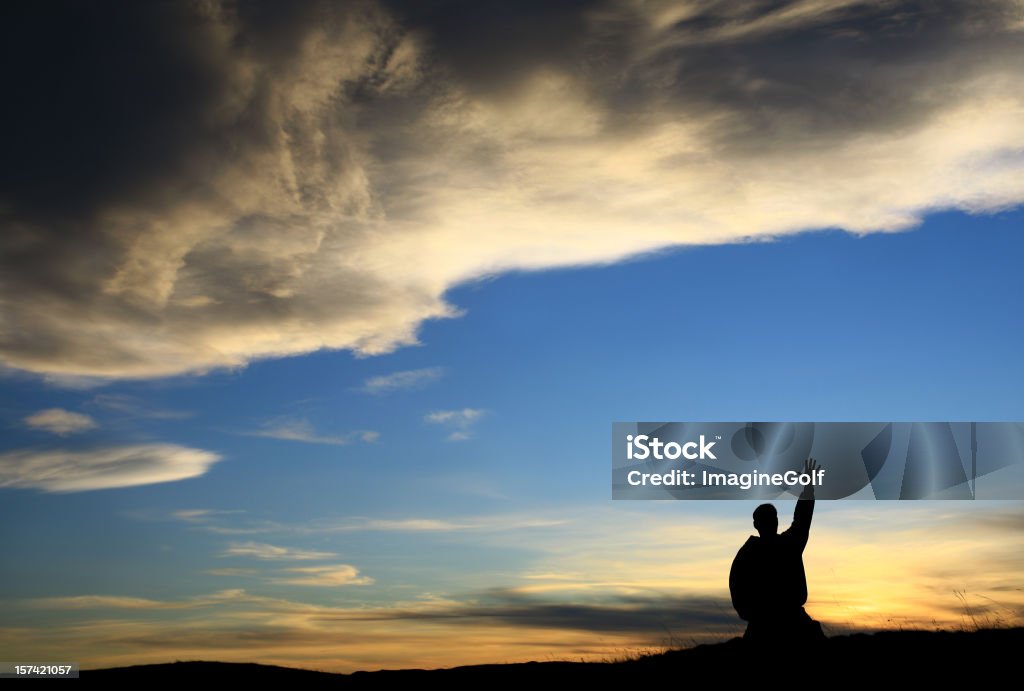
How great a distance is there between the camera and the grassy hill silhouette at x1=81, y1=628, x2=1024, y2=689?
14.3 metres

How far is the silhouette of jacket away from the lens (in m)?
14.1

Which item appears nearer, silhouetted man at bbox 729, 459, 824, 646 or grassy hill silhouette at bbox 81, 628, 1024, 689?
silhouetted man at bbox 729, 459, 824, 646

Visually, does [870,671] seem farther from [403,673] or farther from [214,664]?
[214,664]

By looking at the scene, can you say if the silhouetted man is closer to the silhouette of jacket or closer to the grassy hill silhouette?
the silhouette of jacket

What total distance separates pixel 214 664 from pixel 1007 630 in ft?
52.9

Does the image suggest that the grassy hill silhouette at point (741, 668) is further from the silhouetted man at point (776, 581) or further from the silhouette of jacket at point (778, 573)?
the silhouette of jacket at point (778, 573)

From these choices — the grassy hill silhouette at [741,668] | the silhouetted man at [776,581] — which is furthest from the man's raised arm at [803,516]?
the grassy hill silhouette at [741,668]

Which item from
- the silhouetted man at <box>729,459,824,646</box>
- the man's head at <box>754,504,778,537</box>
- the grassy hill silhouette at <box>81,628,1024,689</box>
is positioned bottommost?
the grassy hill silhouette at <box>81,628,1024,689</box>

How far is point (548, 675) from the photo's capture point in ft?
60.9

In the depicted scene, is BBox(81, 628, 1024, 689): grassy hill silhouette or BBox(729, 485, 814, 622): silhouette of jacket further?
BBox(81, 628, 1024, 689): grassy hill silhouette

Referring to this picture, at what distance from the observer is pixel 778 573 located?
14.2 metres

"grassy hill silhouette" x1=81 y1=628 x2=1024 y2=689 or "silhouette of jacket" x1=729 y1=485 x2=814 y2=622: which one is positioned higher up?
"silhouette of jacket" x1=729 y1=485 x2=814 y2=622

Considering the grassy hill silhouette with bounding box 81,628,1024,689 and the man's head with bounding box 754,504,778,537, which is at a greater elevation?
the man's head with bounding box 754,504,778,537

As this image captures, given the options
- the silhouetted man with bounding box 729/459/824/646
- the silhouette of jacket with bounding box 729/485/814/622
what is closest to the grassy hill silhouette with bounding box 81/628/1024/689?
the silhouetted man with bounding box 729/459/824/646
